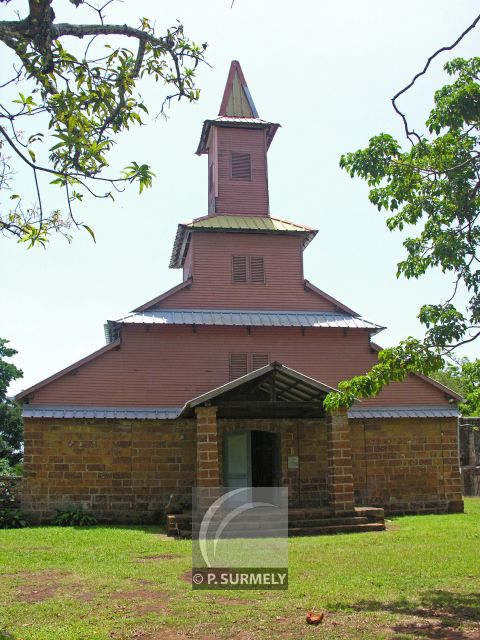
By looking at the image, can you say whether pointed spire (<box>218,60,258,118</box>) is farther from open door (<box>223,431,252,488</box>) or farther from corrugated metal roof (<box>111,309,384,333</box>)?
open door (<box>223,431,252,488</box>)

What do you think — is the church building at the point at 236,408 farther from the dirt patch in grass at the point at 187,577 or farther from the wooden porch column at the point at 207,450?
the dirt patch in grass at the point at 187,577

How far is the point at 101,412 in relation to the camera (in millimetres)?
18828

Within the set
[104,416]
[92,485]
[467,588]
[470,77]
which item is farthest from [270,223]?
[467,588]

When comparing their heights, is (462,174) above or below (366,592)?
above

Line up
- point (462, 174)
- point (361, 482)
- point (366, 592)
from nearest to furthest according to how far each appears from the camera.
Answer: point (366, 592), point (462, 174), point (361, 482)

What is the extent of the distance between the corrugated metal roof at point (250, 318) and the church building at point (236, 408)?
0.06 metres

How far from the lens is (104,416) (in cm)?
1869

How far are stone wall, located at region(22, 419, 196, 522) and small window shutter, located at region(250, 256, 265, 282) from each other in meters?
5.32

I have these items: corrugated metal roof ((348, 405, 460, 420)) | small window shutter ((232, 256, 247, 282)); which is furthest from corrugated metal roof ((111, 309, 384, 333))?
corrugated metal roof ((348, 405, 460, 420))

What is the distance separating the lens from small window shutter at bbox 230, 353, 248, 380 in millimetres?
20266

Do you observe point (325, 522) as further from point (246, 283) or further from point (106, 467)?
point (246, 283)

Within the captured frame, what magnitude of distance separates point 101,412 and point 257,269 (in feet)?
21.4

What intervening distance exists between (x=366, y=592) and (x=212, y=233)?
1469cm

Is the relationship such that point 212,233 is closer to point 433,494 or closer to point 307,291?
point 307,291
